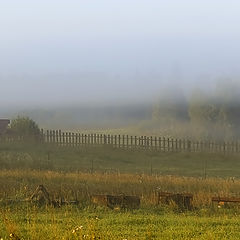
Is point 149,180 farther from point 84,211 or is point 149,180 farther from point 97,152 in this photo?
point 97,152

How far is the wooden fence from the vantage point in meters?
44.2

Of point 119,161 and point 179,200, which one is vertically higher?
point 179,200

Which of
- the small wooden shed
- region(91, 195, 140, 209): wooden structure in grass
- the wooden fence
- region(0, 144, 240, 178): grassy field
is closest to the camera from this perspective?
Result: region(91, 195, 140, 209): wooden structure in grass

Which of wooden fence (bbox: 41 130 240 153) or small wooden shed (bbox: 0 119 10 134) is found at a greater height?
small wooden shed (bbox: 0 119 10 134)

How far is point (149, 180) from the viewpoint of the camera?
786 inches

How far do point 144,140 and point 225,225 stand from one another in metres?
35.4

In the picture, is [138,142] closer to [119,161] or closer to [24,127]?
[24,127]

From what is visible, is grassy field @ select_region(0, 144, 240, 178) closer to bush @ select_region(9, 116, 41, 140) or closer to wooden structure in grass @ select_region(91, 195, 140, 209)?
bush @ select_region(9, 116, 41, 140)

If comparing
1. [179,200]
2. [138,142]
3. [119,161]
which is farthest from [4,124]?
[179,200]

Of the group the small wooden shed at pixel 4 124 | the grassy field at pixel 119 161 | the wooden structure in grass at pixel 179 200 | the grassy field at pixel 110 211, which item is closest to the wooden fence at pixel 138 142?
the grassy field at pixel 119 161

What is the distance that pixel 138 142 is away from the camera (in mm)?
47938

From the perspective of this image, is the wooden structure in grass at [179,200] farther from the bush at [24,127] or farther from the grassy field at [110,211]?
the bush at [24,127]

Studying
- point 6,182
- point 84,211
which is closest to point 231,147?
point 6,182

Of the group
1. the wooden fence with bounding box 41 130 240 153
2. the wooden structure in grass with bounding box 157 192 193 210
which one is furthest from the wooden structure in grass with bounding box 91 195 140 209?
the wooden fence with bounding box 41 130 240 153
